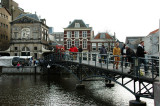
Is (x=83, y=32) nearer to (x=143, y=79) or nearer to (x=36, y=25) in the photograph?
(x=36, y=25)

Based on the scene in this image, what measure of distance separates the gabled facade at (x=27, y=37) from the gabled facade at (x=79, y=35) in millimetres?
6847

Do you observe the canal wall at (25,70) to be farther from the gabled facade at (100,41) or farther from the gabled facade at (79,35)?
the gabled facade at (100,41)

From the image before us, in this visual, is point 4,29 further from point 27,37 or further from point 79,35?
point 79,35

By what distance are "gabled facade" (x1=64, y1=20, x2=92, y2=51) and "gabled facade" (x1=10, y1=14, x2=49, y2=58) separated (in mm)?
6847

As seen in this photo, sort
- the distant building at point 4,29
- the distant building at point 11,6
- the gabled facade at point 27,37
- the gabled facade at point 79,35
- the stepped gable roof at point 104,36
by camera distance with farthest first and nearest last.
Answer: the distant building at point 11,6, the distant building at point 4,29, the gabled facade at point 79,35, the stepped gable roof at point 104,36, the gabled facade at point 27,37

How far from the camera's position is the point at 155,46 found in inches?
1585

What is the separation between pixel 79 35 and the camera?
50438mm

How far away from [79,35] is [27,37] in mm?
13150

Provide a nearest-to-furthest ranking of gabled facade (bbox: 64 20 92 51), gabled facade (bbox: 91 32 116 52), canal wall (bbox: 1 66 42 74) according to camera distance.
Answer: canal wall (bbox: 1 66 42 74) < gabled facade (bbox: 91 32 116 52) < gabled facade (bbox: 64 20 92 51)

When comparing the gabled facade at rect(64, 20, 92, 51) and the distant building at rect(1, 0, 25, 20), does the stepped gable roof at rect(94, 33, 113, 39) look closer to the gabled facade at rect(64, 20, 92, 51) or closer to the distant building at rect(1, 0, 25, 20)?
the gabled facade at rect(64, 20, 92, 51)

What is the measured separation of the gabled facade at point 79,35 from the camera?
1972 inches

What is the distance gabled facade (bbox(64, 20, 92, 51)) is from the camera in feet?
164

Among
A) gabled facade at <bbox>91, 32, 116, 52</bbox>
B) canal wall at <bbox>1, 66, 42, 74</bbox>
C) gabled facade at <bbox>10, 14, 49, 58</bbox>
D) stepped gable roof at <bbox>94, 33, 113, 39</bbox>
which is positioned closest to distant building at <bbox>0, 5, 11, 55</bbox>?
gabled facade at <bbox>10, 14, 49, 58</bbox>

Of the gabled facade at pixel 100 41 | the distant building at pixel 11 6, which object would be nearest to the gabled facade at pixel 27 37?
→ the distant building at pixel 11 6
